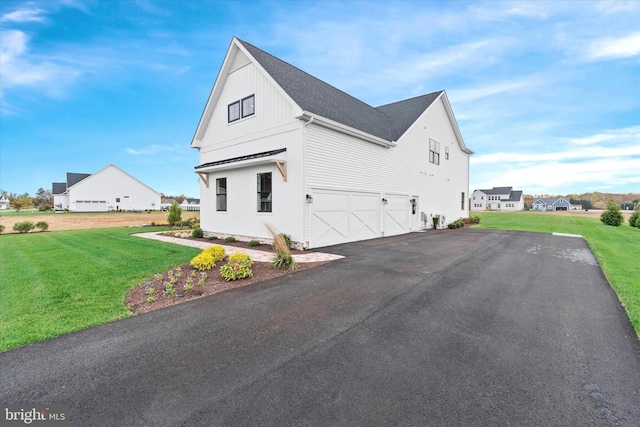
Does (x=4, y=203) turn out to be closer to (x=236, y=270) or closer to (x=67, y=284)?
(x=67, y=284)

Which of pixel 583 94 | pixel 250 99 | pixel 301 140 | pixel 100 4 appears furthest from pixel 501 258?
pixel 100 4

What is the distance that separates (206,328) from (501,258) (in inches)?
362

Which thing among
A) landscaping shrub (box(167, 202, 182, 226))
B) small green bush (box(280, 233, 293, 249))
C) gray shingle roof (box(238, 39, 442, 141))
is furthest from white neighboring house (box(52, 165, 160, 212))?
small green bush (box(280, 233, 293, 249))

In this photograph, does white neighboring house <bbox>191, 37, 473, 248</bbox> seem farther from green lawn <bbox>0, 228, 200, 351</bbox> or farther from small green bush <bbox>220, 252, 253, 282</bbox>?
green lawn <bbox>0, 228, 200, 351</bbox>

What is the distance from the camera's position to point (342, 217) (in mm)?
11789

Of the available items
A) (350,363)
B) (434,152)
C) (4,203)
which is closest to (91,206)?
(434,152)

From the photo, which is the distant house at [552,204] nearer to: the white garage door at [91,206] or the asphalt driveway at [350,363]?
the asphalt driveway at [350,363]

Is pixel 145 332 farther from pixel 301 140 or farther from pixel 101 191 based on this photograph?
pixel 101 191

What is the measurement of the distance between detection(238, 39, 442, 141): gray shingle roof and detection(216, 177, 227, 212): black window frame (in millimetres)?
5767

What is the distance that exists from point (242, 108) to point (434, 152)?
1386 cm

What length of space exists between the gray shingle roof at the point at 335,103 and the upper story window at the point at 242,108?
5.67ft

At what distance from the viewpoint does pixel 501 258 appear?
8719 mm

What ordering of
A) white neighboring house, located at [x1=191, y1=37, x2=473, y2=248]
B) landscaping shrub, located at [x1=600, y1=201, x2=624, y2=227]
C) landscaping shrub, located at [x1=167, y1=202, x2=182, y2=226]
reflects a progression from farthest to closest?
1. landscaping shrub, located at [x1=600, y1=201, x2=624, y2=227]
2. landscaping shrub, located at [x1=167, y1=202, x2=182, y2=226]
3. white neighboring house, located at [x1=191, y1=37, x2=473, y2=248]

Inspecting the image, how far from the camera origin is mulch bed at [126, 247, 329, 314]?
4.84 meters
